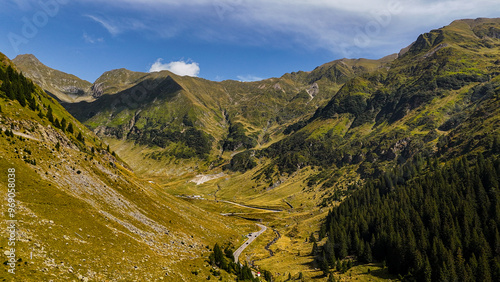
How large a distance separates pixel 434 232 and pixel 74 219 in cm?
13486

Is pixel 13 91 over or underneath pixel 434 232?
over

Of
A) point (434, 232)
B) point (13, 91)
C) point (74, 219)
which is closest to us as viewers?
point (74, 219)

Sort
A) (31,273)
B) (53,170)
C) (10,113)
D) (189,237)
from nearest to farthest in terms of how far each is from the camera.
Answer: (31,273), (53,170), (10,113), (189,237)

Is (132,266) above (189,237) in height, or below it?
above

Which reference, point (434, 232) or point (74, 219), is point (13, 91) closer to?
point (74, 219)

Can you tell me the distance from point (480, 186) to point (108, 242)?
545 feet

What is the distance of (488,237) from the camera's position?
105 metres

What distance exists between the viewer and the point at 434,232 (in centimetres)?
11419

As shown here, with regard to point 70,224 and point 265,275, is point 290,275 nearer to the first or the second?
point 265,275

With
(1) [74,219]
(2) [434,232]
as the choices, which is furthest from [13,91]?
(2) [434,232]

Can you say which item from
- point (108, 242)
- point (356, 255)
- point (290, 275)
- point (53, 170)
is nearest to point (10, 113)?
point (53, 170)

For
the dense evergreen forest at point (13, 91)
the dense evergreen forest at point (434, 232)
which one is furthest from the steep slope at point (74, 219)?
the dense evergreen forest at point (434, 232)

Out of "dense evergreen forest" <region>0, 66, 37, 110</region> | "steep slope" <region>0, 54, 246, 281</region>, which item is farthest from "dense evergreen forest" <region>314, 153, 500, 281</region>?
"dense evergreen forest" <region>0, 66, 37, 110</region>

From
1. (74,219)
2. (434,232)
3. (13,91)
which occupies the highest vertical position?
(13,91)
